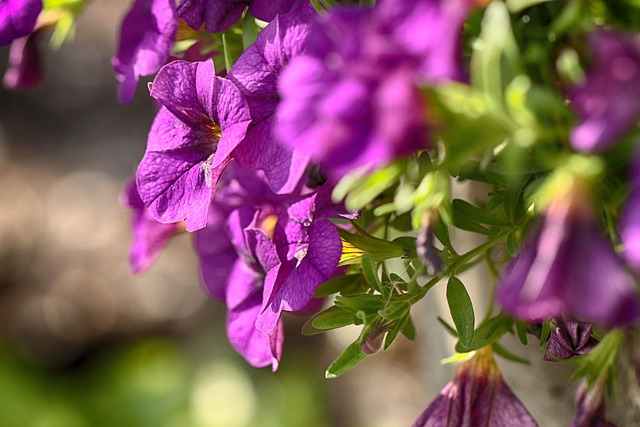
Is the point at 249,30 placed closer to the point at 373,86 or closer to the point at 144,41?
the point at 144,41

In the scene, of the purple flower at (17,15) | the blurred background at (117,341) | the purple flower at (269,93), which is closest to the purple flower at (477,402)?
the purple flower at (269,93)

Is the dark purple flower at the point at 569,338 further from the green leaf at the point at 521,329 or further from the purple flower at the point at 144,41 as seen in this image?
the purple flower at the point at 144,41

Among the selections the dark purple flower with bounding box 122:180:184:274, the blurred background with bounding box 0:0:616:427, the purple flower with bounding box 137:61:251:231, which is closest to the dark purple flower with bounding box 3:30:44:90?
the dark purple flower with bounding box 122:180:184:274

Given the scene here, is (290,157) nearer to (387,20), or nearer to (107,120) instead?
(387,20)

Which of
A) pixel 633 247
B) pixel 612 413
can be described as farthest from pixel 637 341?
pixel 633 247

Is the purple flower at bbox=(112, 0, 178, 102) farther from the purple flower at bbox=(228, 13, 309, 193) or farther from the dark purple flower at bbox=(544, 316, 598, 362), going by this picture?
the dark purple flower at bbox=(544, 316, 598, 362)
